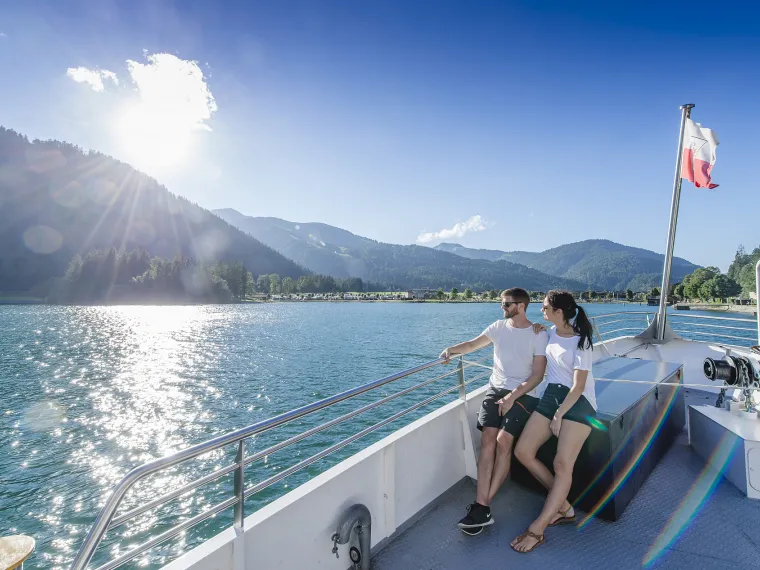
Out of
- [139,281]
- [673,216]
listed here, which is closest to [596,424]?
[673,216]

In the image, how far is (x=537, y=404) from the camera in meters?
3.37

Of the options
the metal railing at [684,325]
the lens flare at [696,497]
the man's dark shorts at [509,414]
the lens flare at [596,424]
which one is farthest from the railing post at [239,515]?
the metal railing at [684,325]

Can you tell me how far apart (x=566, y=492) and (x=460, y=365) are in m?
1.31

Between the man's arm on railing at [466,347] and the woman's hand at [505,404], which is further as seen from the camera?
the man's arm on railing at [466,347]

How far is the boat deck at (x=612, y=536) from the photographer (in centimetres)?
281

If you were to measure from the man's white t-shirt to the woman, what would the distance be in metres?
0.12

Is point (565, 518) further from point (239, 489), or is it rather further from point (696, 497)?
point (239, 489)

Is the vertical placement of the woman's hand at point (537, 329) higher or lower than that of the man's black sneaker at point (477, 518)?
higher

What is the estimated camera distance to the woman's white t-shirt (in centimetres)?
306

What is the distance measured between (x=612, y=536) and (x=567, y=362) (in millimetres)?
1331

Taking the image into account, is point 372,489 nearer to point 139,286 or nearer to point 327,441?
point 327,441

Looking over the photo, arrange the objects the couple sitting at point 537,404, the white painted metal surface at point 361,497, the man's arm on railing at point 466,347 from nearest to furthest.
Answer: the white painted metal surface at point 361,497
the couple sitting at point 537,404
the man's arm on railing at point 466,347

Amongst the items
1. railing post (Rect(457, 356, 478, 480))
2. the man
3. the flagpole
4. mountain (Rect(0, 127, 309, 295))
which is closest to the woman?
the man

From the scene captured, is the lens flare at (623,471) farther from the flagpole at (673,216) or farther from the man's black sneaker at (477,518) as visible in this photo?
the flagpole at (673,216)
